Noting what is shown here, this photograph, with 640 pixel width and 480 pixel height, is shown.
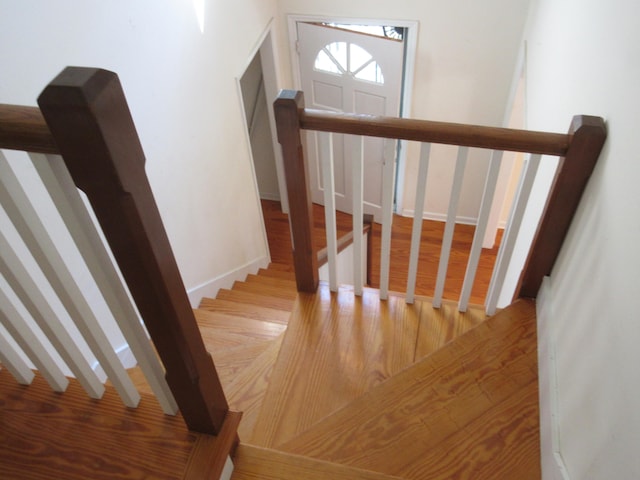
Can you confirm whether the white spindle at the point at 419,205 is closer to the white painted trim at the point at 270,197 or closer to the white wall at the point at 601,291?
the white wall at the point at 601,291

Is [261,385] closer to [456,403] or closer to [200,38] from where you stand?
[456,403]

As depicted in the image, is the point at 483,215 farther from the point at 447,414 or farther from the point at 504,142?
the point at 447,414

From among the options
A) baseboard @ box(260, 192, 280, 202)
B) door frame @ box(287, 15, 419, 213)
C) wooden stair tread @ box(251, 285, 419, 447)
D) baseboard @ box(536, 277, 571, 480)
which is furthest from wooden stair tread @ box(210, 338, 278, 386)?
baseboard @ box(260, 192, 280, 202)

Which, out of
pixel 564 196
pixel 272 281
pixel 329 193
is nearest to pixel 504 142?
pixel 564 196

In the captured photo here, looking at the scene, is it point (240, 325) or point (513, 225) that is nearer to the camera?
point (513, 225)

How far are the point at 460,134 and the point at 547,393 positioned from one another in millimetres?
787

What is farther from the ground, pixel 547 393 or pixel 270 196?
pixel 547 393

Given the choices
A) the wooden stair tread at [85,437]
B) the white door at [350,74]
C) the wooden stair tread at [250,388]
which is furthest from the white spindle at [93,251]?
the white door at [350,74]

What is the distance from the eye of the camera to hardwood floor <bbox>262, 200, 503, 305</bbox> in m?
3.87

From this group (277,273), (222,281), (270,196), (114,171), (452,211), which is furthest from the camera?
(270,196)

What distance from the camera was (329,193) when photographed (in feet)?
5.15

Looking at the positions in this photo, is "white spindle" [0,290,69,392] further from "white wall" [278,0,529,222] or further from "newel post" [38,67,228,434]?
"white wall" [278,0,529,222]

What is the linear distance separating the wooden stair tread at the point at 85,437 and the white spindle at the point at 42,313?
7 cm

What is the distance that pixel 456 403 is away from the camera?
1.43 m
